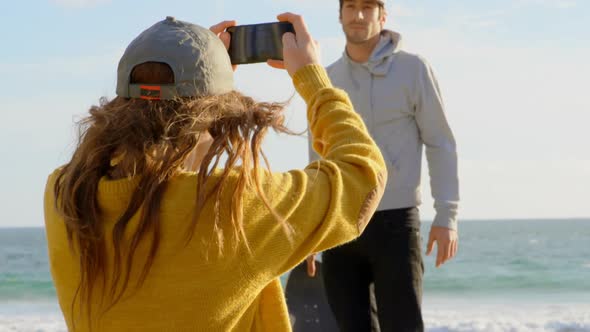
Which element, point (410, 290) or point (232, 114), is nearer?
point (232, 114)

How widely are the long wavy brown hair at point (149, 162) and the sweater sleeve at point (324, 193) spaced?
3 cm

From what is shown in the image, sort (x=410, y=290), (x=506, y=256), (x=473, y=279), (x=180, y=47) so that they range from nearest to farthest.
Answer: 1. (x=180, y=47)
2. (x=410, y=290)
3. (x=473, y=279)
4. (x=506, y=256)

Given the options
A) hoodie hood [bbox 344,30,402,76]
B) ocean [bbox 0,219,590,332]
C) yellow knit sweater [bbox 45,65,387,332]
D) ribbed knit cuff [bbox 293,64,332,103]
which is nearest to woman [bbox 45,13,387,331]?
yellow knit sweater [bbox 45,65,387,332]

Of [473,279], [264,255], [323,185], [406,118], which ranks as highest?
[323,185]

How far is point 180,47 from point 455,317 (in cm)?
1257

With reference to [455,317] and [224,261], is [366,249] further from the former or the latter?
[455,317]

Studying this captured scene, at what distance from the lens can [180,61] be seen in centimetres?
172

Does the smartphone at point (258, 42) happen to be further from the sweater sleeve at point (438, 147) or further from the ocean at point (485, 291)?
the ocean at point (485, 291)

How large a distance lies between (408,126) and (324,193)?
2.12 m

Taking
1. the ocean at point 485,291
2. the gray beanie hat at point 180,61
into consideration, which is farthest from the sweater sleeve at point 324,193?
the ocean at point 485,291

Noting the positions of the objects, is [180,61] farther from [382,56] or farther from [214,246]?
[382,56]

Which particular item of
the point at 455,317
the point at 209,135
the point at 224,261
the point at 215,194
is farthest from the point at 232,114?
the point at 455,317

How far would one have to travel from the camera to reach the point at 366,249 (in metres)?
3.62

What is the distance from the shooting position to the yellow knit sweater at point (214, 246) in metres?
1.64
